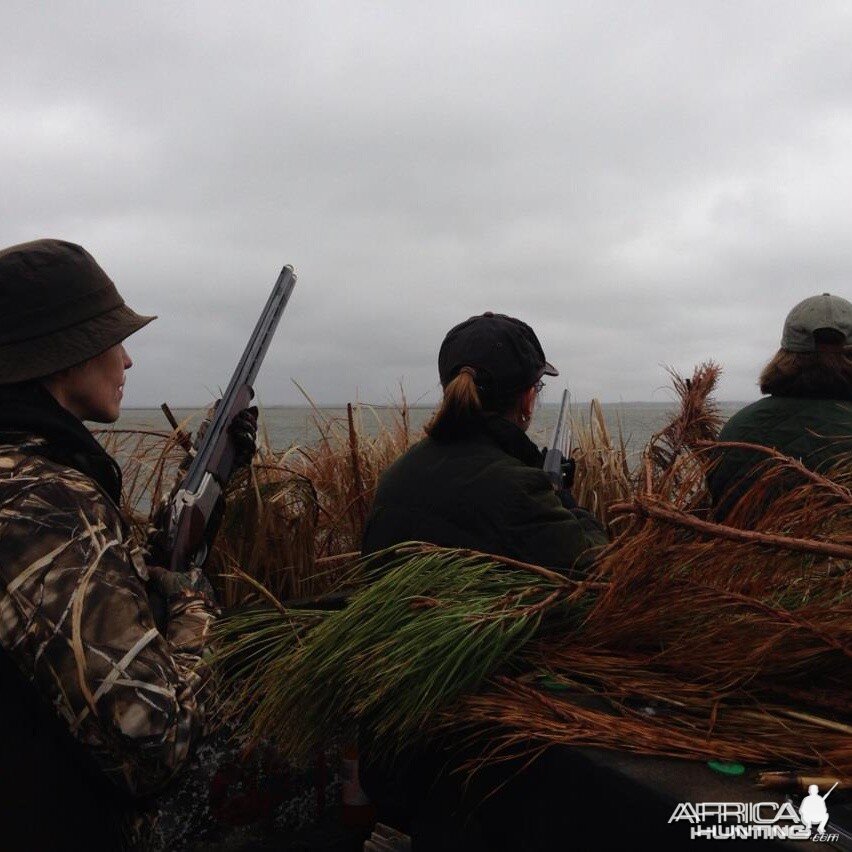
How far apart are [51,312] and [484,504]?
1.16 meters

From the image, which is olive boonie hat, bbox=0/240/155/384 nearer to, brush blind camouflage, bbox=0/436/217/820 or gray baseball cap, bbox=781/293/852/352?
brush blind camouflage, bbox=0/436/217/820

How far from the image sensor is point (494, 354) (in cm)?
261

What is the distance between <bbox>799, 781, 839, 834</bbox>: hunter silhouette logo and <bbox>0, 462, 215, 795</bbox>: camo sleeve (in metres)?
1.12

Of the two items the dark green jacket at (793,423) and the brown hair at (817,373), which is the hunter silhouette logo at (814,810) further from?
the brown hair at (817,373)

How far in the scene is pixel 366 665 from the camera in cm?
148

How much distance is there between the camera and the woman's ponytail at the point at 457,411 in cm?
243

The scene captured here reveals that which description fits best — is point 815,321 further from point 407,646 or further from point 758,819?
point 758,819

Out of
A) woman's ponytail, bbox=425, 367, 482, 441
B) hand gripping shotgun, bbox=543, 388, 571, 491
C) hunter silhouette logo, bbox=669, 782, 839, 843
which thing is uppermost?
woman's ponytail, bbox=425, 367, 482, 441

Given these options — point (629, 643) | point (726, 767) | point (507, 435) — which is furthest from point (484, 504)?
point (726, 767)

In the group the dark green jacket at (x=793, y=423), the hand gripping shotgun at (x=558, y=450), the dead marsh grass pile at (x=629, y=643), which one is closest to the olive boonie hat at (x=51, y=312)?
the dead marsh grass pile at (x=629, y=643)

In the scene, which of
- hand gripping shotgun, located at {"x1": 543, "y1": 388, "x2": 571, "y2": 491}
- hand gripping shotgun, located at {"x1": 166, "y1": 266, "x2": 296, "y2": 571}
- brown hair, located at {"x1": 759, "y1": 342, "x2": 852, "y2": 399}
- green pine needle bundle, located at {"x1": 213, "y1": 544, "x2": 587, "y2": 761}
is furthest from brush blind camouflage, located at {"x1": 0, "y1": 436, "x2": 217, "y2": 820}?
brown hair, located at {"x1": 759, "y1": 342, "x2": 852, "y2": 399}

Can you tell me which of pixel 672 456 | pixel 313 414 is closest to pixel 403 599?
pixel 672 456

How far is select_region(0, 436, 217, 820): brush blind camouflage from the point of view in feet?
5.03

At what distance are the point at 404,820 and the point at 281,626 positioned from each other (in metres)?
0.83
